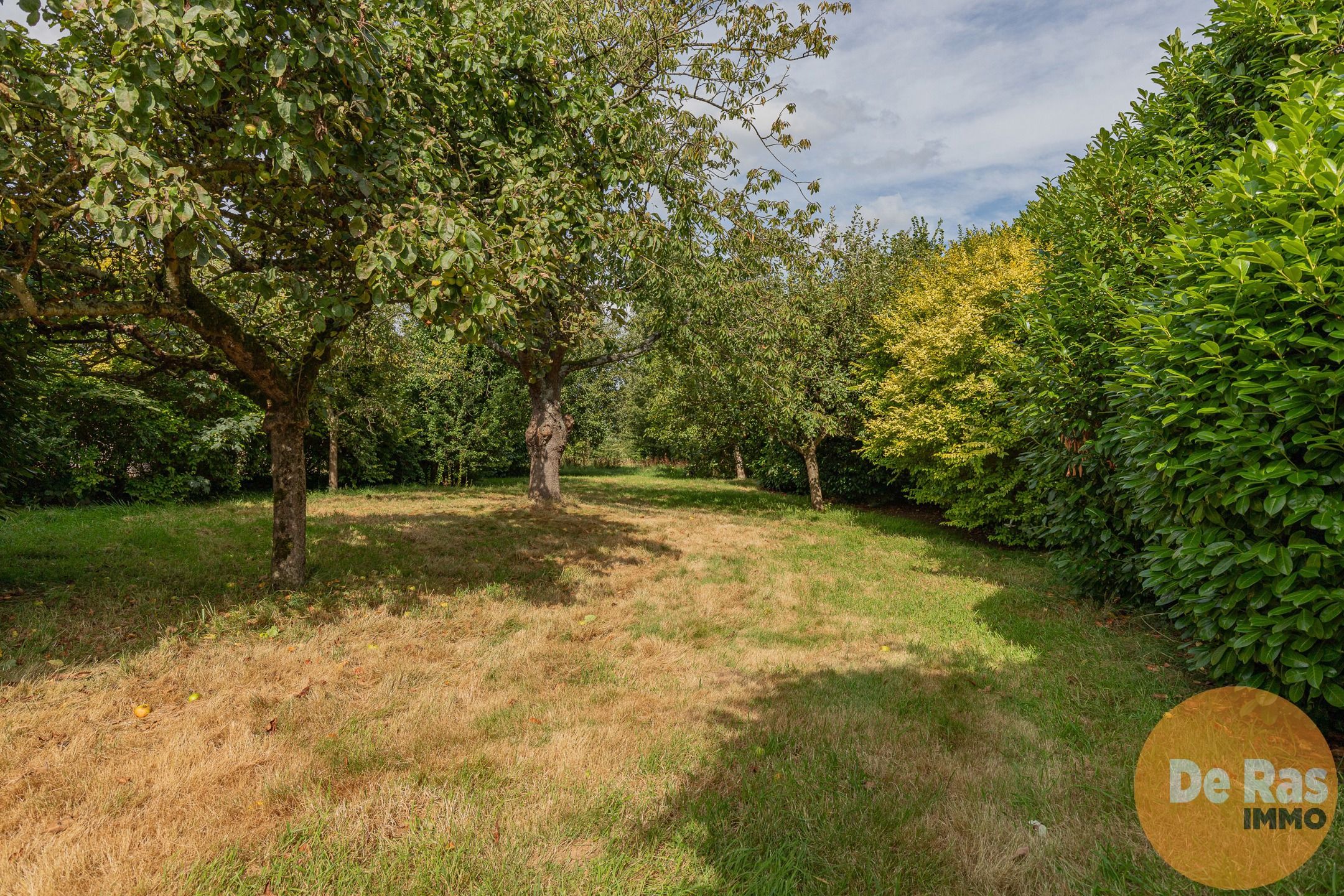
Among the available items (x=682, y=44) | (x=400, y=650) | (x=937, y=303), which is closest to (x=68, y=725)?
(x=400, y=650)

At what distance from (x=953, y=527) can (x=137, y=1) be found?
15.9 metres

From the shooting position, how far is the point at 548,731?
399cm

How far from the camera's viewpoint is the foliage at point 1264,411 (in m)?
3.28

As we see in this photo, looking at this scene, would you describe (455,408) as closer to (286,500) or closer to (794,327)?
(794,327)

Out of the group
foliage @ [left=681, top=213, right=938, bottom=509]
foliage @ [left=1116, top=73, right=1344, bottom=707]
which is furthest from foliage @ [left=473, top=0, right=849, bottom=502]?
foliage @ [left=1116, top=73, right=1344, bottom=707]

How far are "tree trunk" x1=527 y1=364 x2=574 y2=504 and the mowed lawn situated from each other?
723 centimetres

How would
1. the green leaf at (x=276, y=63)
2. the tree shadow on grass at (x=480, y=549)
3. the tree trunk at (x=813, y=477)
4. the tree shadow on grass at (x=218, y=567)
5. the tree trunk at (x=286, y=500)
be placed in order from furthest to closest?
the tree trunk at (x=813, y=477) → the tree shadow on grass at (x=480, y=549) → the tree trunk at (x=286, y=500) → the tree shadow on grass at (x=218, y=567) → the green leaf at (x=276, y=63)

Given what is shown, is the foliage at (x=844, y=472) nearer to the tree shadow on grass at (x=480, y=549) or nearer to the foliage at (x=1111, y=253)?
the tree shadow on grass at (x=480, y=549)

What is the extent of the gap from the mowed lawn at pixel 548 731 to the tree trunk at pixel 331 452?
8741 mm

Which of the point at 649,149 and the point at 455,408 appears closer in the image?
the point at 649,149

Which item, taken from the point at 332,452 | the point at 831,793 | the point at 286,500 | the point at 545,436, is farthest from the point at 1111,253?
the point at 332,452

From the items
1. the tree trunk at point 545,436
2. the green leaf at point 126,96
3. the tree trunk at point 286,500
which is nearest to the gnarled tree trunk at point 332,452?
the tree trunk at point 545,436

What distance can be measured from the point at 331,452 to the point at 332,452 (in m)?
0.12

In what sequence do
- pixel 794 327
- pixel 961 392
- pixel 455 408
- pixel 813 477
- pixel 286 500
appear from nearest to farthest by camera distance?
pixel 286 500 → pixel 961 392 → pixel 794 327 → pixel 813 477 → pixel 455 408
